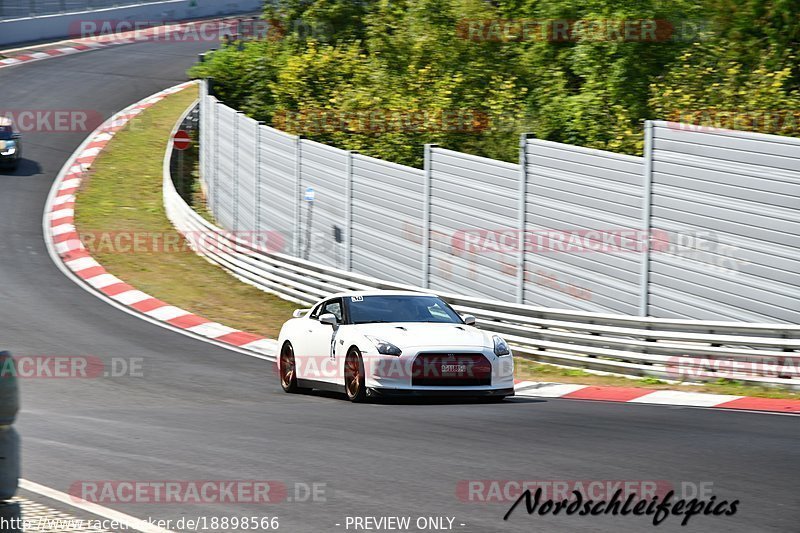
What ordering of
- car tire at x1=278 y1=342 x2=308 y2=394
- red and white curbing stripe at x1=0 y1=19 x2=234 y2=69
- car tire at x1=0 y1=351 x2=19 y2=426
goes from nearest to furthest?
car tire at x1=0 y1=351 x2=19 y2=426 < car tire at x1=278 y1=342 x2=308 y2=394 < red and white curbing stripe at x1=0 y1=19 x2=234 y2=69

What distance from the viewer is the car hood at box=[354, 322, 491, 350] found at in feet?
40.8

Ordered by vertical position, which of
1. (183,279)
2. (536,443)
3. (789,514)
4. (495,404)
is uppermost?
(789,514)

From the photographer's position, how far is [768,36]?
2562cm

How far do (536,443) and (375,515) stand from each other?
9.29 ft

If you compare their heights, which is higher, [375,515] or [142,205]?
[375,515]

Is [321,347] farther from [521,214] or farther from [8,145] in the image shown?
[8,145]

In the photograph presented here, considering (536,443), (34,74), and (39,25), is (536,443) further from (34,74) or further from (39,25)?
(39,25)

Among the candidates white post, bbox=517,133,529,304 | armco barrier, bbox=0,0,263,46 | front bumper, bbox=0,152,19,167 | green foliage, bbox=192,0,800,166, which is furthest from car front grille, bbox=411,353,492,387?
armco barrier, bbox=0,0,263,46

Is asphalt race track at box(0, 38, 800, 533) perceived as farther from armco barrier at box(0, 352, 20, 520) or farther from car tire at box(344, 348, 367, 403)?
armco barrier at box(0, 352, 20, 520)

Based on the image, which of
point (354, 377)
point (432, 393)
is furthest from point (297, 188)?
point (432, 393)

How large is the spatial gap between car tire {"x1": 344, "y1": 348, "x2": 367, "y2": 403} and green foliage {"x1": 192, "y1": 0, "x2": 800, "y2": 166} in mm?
11216

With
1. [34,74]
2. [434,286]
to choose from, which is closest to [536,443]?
Result: [434,286]

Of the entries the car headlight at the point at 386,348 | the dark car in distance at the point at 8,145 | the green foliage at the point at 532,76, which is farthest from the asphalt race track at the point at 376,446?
the dark car in distance at the point at 8,145

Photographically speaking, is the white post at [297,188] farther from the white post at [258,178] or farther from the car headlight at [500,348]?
the car headlight at [500,348]
